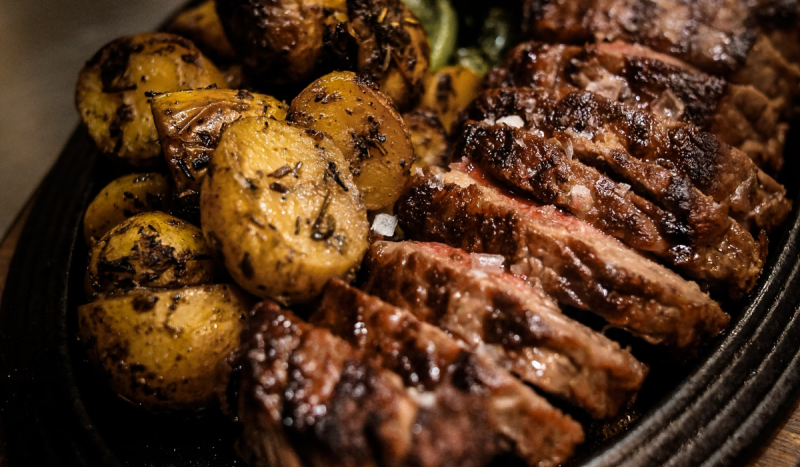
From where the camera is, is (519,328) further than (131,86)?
No

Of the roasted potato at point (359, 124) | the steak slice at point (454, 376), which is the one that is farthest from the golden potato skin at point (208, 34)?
the steak slice at point (454, 376)

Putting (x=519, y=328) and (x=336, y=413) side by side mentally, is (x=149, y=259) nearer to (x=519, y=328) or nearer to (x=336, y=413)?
(x=336, y=413)

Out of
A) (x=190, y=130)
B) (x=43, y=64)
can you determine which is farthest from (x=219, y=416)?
(x=43, y=64)

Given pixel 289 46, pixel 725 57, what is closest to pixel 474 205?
pixel 289 46

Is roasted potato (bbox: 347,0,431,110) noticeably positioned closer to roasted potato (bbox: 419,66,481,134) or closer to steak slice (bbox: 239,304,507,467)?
roasted potato (bbox: 419,66,481,134)

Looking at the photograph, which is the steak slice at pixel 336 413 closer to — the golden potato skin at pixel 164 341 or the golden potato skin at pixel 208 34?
the golden potato skin at pixel 164 341

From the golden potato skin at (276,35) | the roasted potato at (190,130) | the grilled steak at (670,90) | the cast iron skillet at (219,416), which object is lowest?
the cast iron skillet at (219,416)
